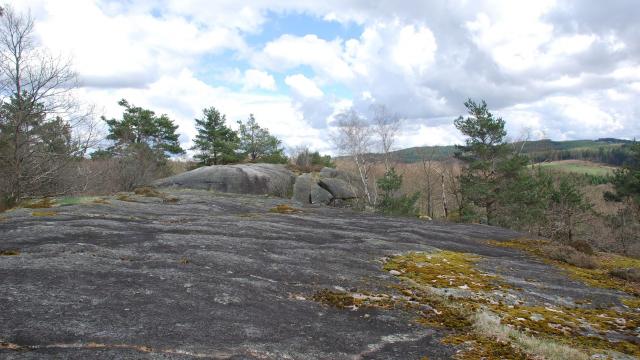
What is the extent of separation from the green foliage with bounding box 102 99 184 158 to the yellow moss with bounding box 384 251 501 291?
45443 millimetres

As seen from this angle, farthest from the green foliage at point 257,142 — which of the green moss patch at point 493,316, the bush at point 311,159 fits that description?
the green moss patch at point 493,316

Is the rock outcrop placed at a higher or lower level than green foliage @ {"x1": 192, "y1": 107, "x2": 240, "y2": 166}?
lower

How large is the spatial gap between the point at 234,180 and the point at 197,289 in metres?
28.3

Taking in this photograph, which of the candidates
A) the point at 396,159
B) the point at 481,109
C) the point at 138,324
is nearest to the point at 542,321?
the point at 138,324

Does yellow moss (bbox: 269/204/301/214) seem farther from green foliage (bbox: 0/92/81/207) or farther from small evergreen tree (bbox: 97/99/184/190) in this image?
small evergreen tree (bbox: 97/99/184/190)

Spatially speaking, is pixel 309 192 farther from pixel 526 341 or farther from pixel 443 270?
pixel 526 341

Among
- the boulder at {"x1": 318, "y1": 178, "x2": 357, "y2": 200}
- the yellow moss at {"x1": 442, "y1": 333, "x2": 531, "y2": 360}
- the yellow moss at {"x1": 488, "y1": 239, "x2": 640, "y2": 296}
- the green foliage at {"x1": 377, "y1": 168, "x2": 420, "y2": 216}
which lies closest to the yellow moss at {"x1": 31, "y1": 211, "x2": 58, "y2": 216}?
the yellow moss at {"x1": 442, "y1": 333, "x2": 531, "y2": 360}

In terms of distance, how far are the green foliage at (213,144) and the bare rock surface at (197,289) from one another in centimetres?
3996

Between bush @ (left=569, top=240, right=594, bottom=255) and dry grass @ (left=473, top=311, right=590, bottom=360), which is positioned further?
bush @ (left=569, top=240, right=594, bottom=255)

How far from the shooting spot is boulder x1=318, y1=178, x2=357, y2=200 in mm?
44719

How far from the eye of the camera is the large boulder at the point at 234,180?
112ft

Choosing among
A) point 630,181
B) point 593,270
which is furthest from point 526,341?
point 630,181

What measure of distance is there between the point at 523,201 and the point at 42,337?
38.9 m

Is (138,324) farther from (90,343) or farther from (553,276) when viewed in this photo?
(553,276)
